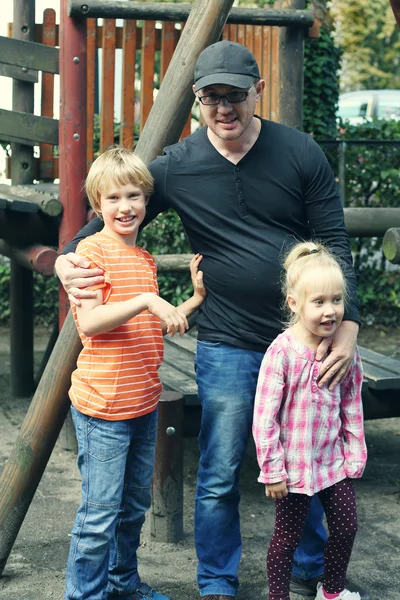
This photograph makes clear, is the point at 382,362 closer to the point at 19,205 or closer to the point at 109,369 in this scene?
the point at 19,205

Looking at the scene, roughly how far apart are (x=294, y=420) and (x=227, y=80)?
3.56 feet

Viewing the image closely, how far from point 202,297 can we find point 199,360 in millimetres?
230

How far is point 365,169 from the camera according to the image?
8859mm

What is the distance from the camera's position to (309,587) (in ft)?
11.4

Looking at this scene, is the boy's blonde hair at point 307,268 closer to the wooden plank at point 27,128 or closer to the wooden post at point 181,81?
the wooden post at point 181,81

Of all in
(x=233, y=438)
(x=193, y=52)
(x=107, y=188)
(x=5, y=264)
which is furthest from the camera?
(x=5, y=264)

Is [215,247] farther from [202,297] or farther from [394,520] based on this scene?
[394,520]

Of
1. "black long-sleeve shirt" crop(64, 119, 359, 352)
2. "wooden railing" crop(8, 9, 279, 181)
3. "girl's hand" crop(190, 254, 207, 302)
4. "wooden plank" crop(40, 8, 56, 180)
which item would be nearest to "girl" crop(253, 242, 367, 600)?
"black long-sleeve shirt" crop(64, 119, 359, 352)

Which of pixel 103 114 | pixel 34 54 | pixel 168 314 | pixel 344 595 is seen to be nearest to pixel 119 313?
pixel 168 314

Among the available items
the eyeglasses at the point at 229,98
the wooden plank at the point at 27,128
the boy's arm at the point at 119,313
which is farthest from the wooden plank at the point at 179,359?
the eyeglasses at the point at 229,98

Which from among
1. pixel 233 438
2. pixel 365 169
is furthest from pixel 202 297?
pixel 365 169

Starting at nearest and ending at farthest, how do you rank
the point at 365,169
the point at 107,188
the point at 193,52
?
the point at 107,188 → the point at 193,52 → the point at 365,169

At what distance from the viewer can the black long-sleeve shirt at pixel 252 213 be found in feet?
10.4

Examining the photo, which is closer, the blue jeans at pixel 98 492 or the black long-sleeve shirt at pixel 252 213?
the blue jeans at pixel 98 492
